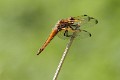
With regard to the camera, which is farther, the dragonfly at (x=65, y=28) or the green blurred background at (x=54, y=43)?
the green blurred background at (x=54, y=43)

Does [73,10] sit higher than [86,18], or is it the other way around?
[86,18]

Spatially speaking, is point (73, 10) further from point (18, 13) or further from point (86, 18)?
point (86, 18)

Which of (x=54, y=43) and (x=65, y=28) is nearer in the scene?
(x=65, y=28)

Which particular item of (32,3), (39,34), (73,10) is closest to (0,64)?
(39,34)

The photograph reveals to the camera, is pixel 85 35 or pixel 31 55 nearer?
pixel 85 35

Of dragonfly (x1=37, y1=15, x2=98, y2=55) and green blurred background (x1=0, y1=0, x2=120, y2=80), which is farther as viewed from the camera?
green blurred background (x1=0, y1=0, x2=120, y2=80)

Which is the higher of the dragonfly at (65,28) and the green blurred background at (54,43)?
the dragonfly at (65,28)

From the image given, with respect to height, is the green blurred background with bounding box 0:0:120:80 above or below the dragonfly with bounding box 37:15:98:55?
below

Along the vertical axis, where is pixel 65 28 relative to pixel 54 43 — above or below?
above
